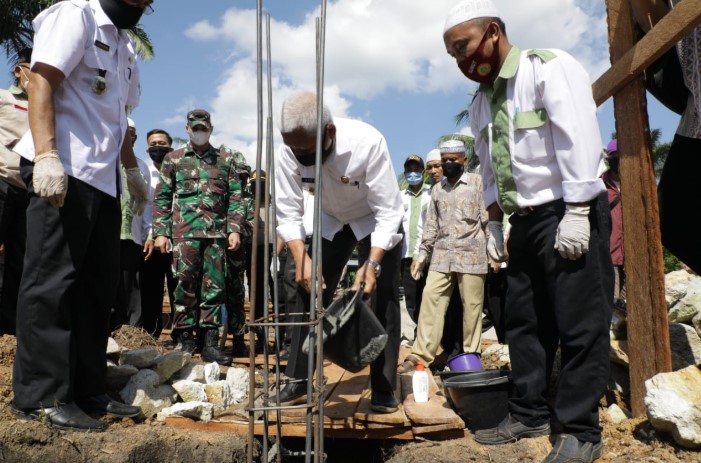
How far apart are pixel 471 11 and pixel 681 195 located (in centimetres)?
134

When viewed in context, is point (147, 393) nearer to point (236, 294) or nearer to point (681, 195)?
point (236, 294)

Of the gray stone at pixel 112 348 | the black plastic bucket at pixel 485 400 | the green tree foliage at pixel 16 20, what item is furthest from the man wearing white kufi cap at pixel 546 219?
the green tree foliage at pixel 16 20

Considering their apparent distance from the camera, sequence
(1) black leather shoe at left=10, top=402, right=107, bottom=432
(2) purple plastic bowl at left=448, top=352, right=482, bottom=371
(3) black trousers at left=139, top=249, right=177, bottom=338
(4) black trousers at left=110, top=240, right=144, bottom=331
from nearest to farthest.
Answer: (1) black leather shoe at left=10, top=402, right=107, bottom=432
(2) purple plastic bowl at left=448, top=352, right=482, bottom=371
(4) black trousers at left=110, top=240, right=144, bottom=331
(3) black trousers at left=139, top=249, right=177, bottom=338

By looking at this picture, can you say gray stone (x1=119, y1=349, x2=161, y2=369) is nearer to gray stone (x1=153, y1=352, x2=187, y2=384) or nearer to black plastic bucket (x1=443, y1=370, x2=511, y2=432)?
gray stone (x1=153, y1=352, x2=187, y2=384)

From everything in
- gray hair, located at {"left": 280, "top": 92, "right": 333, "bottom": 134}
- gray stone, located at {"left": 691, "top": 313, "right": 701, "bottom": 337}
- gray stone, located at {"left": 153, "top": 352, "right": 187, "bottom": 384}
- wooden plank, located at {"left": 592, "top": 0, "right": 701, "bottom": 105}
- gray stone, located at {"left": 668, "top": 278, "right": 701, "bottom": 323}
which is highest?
wooden plank, located at {"left": 592, "top": 0, "right": 701, "bottom": 105}

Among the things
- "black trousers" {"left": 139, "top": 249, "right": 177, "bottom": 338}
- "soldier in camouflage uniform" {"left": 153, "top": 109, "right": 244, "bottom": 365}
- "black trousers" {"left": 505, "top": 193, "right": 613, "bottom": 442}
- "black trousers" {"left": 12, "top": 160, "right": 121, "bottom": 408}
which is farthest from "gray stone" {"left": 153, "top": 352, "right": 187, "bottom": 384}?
"black trousers" {"left": 139, "top": 249, "right": 177, "bottom": 338}

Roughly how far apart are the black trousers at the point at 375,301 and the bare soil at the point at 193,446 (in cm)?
41

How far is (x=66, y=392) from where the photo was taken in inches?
106

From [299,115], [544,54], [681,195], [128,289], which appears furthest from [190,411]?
[681,195]

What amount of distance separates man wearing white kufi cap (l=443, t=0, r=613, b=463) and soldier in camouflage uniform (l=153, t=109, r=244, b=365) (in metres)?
2.35

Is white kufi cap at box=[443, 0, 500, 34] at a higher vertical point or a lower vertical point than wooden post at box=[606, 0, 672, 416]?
higher

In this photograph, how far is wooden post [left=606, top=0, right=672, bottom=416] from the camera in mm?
2928

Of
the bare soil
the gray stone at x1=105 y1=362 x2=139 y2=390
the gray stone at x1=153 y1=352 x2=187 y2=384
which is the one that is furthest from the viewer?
the gray stone at x1=153 y1=352 x2=187 y2=384

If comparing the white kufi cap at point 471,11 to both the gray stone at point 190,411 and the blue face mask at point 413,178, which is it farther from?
the blue face mask at point 413,178
